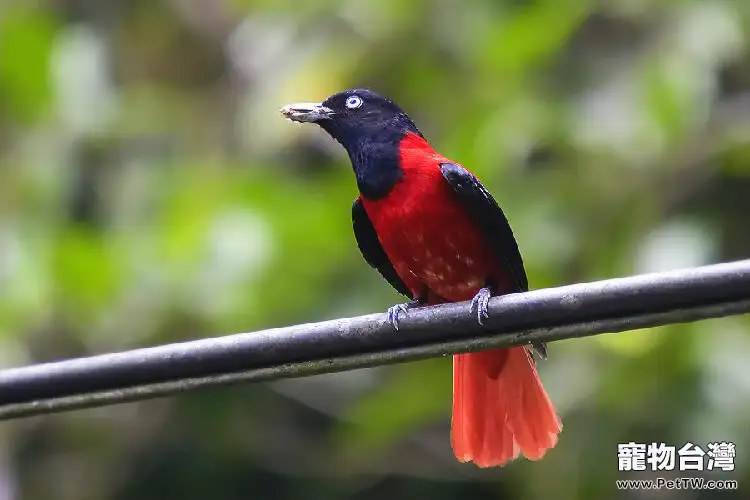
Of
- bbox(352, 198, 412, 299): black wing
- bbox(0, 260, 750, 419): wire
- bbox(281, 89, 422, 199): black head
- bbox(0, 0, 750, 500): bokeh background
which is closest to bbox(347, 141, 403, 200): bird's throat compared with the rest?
bbox(281, 89, 422, 199): black head

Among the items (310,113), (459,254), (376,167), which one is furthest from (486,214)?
(310,113)

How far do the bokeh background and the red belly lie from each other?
417 mm

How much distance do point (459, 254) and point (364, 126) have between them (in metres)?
0.55

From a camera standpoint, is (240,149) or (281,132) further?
(240,149)

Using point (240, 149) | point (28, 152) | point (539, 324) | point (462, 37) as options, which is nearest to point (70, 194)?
point (28, 152)

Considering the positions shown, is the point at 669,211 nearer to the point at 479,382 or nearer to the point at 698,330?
the point at 698,330

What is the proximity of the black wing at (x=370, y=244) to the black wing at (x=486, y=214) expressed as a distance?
36 centimetres

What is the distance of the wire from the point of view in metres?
2.03

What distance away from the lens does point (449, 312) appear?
228cm

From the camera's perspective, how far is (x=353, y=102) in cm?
371

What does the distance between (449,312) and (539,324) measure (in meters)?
0.22

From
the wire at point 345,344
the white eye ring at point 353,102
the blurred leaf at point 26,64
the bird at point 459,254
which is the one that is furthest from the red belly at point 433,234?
the blurred leaf at point 26,64

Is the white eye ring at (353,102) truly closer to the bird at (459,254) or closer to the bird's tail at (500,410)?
the bird at (459,254)

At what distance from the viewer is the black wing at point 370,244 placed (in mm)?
3611
